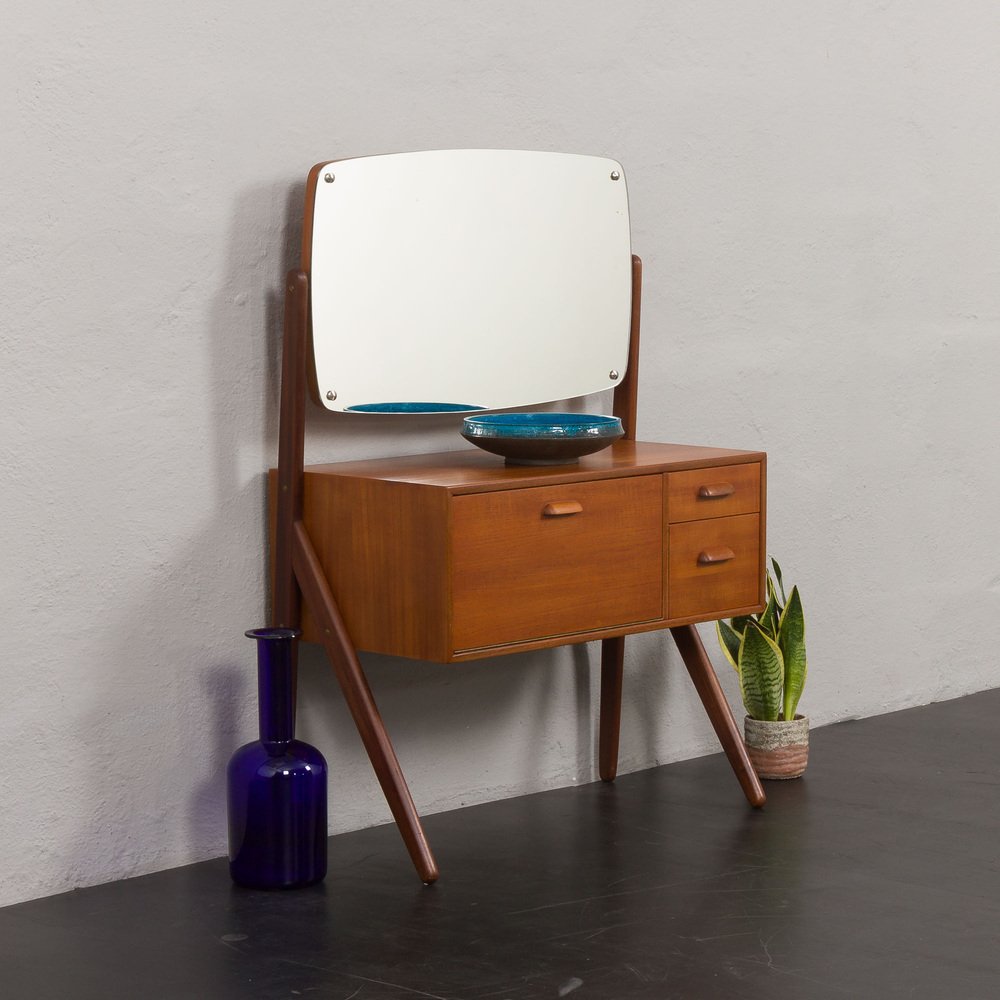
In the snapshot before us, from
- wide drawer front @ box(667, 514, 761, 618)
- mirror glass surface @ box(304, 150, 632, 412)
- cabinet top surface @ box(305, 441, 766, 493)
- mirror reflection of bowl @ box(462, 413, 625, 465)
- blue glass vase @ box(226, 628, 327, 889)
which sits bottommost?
blue glass vase @ box(226, 628, 327, 889)

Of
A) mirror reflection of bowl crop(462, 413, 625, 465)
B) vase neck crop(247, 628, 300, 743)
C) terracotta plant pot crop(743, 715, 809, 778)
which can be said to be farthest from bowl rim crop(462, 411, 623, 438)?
terracotta plant pot crop(743, 715, 809, 778)

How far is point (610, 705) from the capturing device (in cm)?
349

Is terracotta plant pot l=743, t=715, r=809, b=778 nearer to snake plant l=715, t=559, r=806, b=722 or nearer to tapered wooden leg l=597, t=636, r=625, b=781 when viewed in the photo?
snake plant l=715, t=559, r=806, b=722

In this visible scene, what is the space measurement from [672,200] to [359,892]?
1.68 meters

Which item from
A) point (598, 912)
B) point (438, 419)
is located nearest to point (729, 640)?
point (438, 419)

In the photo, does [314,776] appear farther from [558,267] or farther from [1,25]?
[1,25]

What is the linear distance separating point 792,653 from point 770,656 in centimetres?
8

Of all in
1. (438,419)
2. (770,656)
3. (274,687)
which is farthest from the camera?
(770,656)

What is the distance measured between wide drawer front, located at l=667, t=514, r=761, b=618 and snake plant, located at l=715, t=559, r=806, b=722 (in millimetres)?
281

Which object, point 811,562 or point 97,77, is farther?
point 811,562

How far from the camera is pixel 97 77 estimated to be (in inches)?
107

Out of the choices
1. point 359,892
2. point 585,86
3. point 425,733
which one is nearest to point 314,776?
point 359,892

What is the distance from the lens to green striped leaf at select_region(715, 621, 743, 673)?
357 centimetres

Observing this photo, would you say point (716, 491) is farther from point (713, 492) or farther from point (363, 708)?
point (363, 708)
